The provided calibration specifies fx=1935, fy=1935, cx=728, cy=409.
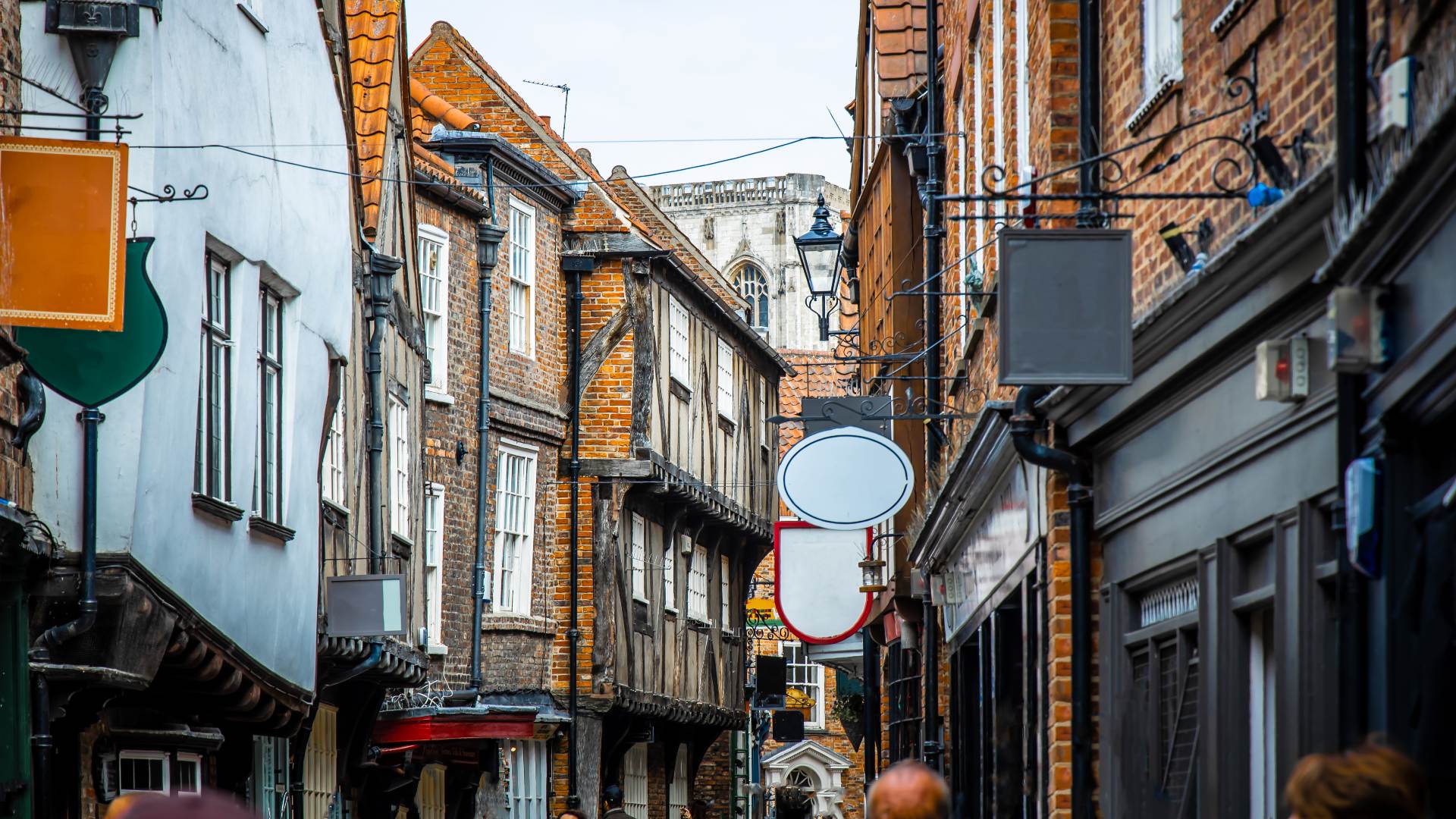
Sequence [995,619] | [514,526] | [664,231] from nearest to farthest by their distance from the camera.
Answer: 1. [995,619]
2. [514,526]
3. [664,231]

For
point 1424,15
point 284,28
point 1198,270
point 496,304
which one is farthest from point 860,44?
point 1424,15

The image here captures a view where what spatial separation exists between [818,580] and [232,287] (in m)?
7.89

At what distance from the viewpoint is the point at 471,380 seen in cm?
2128

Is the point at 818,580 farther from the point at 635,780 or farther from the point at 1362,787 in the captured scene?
the point at 1362,787

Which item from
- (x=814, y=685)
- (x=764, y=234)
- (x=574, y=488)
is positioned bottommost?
(x=814, y=685)

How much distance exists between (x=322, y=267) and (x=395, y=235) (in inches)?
170

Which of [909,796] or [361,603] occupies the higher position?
[361,603]

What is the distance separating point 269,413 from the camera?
41.0 feet

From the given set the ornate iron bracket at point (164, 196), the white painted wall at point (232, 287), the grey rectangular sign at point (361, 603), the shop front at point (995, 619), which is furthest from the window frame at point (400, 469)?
the ornate iron bracket at point (164, 196)

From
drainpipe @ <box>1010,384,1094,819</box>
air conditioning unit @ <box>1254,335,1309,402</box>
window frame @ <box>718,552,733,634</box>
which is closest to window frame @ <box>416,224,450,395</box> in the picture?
window frame @ <box>718,552,733,634</box>

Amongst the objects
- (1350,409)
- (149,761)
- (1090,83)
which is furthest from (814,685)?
(1350,409)

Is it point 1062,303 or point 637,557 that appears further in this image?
point 637,557

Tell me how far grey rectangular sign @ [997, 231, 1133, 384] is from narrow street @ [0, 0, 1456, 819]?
0.02m

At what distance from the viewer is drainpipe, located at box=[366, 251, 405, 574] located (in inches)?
647
